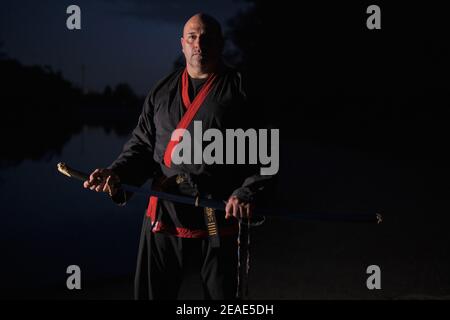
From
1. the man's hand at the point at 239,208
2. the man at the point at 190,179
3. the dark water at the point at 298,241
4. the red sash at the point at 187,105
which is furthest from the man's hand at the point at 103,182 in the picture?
the dark water at the point at 298,241

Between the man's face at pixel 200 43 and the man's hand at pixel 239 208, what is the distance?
2.22 ft

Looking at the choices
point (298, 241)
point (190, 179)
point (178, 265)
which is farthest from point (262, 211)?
point (298, 241)

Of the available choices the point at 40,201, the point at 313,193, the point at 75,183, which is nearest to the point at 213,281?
the point at 313,193

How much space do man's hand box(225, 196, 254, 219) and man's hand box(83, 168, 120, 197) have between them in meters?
0.56

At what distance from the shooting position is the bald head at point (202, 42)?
234 cm

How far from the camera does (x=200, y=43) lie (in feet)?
7.66

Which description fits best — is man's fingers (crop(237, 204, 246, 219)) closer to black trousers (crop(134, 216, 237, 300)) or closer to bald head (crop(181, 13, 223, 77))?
black trousers (crop(134, 216, 237, 300))

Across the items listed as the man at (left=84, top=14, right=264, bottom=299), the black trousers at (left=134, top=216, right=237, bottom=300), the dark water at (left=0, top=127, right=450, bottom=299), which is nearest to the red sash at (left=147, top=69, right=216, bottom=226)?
the man at (left=84, top=14, right=264, bottom=299)

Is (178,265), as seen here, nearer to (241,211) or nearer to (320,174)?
(241,211)

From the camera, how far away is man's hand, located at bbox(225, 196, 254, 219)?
2174mm

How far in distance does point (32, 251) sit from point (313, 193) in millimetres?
4668

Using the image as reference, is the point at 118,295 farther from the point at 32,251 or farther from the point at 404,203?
the point at 404,203

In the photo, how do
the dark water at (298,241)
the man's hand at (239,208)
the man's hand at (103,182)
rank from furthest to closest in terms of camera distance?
the dark water at (298,241), the man's hand at (103,182), the man's hand at (239,208)

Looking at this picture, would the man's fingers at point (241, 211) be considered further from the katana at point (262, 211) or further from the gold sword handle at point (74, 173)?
the gold sword handle at point (74, 173)
